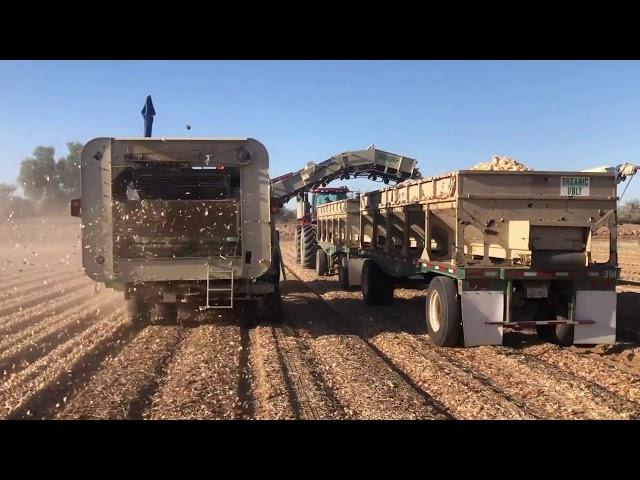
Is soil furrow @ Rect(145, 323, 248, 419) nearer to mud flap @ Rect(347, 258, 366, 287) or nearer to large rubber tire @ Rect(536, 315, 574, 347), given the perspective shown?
large rubber tire @ Rect(536, 315, 574, 347)

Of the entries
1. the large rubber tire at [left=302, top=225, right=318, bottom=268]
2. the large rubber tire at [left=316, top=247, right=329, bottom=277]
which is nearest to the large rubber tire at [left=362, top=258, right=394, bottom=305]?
the large rubber tire at [left=316, top=247, right=329, bottom=277]

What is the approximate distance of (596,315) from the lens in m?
7.27

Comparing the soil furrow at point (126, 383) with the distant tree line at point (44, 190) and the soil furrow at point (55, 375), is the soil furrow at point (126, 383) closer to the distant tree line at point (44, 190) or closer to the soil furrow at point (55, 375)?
the soil furrow at point (55, 375)

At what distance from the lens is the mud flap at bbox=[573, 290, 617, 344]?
285 inches

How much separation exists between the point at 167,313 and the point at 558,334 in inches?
237

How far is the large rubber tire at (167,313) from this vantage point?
28.6 ft

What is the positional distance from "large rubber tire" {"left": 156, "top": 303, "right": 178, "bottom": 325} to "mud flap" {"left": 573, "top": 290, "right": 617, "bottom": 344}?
6.06m

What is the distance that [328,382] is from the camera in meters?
5.68

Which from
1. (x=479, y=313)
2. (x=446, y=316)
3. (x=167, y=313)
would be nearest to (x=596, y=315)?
(x=479, y=313)

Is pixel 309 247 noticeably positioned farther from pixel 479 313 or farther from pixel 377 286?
pixel 479 313

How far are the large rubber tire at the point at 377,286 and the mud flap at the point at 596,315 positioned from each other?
4463mm

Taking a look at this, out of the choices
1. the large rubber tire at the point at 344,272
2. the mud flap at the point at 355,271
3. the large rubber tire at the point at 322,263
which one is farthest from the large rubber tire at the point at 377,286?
the large rubber tire at the point at 322,263
